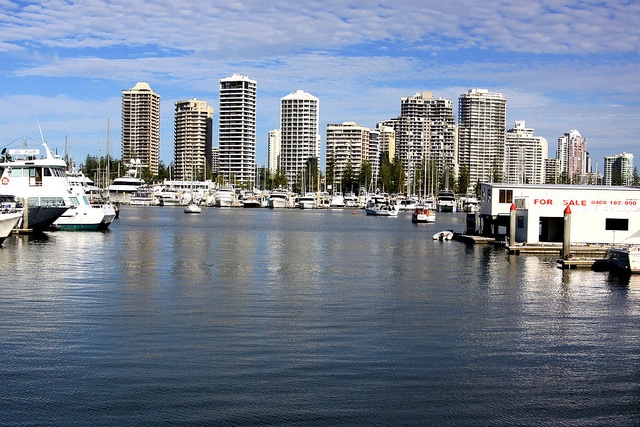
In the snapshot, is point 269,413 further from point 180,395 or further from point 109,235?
point 109,235

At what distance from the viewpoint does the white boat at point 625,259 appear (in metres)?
44.4

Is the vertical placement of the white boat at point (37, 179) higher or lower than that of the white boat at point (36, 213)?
higher

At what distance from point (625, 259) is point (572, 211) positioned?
1454 centimetres

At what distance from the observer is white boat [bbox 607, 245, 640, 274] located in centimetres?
4441

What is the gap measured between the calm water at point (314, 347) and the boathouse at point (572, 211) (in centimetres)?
1265

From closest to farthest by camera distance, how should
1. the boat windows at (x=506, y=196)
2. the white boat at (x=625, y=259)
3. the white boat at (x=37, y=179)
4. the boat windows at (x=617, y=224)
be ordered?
the white boat at (x=625, y=259), the boat windows at (x=617, y=224), the boat windows at (x=506, y=196), the white boat at (x=37, y=179)

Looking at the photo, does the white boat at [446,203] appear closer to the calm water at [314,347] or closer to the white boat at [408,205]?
the white boat at [408,205]

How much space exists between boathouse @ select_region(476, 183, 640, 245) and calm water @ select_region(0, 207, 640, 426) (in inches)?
498

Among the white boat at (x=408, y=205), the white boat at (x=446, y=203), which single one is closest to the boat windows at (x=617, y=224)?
the white boat at (x=408, y=205)

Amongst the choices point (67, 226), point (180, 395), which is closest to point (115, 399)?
point (180, 395)

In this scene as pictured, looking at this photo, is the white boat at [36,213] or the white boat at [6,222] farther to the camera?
the white boat at [36,213]

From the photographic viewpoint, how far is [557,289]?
38.2 metres

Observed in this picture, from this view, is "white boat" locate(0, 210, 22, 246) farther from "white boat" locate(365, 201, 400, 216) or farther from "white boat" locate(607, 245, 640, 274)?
"white boat" locate(365, 201, 400, 216)

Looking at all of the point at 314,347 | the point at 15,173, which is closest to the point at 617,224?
the point at 314,347
